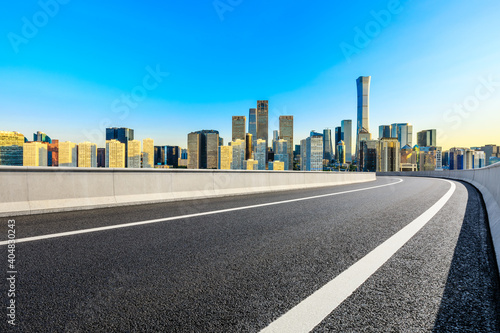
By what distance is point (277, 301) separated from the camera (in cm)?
227

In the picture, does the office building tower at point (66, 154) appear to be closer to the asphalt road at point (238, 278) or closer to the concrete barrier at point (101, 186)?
the concrete barrier at point (101, 186)

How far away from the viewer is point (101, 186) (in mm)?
7582

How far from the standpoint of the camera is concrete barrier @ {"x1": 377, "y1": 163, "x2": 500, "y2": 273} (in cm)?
436

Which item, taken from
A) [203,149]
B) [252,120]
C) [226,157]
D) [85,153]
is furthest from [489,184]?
[252,120]

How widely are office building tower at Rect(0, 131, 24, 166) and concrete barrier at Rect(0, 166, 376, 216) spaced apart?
14.6 metres

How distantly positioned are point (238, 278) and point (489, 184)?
11106 millimetres

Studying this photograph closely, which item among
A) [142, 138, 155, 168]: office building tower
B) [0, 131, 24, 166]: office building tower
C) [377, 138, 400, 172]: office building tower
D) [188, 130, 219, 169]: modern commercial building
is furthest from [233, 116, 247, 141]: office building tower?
[0, 131, 24, 166]: office building tower

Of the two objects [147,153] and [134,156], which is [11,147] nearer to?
[134,156]

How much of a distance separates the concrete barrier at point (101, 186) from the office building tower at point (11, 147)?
573 inches

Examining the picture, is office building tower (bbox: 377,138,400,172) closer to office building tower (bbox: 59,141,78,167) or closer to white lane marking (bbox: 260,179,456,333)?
office building tower (bbox: 59,141,78,167)

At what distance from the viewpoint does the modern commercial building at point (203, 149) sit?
8506cm

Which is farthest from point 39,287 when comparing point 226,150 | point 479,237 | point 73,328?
point 226,150

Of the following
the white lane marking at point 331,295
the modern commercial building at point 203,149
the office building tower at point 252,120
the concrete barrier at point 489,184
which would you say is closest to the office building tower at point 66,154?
the white lane marking at point 331,295

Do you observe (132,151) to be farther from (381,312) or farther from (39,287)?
(381,312)
